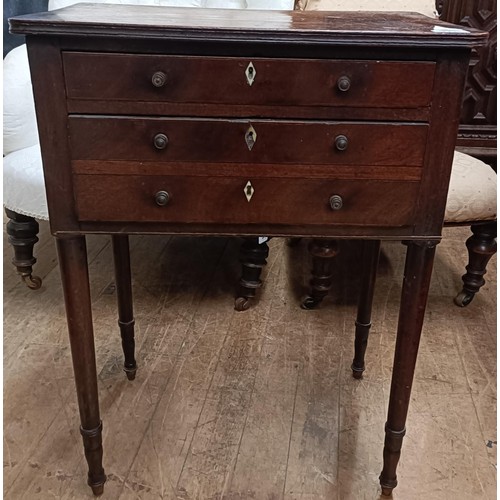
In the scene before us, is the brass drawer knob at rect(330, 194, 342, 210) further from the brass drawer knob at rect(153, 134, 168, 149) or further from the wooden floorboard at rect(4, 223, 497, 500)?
the wooden floorboard at rect(4, 223, 497, 500)

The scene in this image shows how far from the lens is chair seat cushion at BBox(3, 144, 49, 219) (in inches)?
61.6

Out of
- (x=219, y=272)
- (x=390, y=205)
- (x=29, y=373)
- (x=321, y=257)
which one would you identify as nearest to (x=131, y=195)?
(x=390, y=205)

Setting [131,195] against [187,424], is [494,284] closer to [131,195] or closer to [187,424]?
[187,424]

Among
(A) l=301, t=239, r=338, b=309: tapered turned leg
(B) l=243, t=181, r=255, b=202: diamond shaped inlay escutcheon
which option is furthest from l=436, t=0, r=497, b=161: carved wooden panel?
(B) l=243, t=181, r=255, b=202: diamond shaped inlay escutcheon

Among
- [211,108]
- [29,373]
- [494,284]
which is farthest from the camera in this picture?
[494,284]

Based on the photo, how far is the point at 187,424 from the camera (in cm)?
131

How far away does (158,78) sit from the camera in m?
0.84

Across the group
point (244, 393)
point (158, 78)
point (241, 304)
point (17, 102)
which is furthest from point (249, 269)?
point (158, 78)

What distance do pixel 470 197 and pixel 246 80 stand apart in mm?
960

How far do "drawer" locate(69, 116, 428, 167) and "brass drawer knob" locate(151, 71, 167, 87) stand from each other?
51mm

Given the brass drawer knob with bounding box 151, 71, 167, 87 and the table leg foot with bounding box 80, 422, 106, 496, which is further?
the table leg foot with bounding box 80, 422, 106, 496

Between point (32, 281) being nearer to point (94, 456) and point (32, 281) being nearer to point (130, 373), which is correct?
point (130, 373)

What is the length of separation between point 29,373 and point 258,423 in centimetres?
56

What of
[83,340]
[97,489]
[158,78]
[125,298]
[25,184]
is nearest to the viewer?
[158,78]
